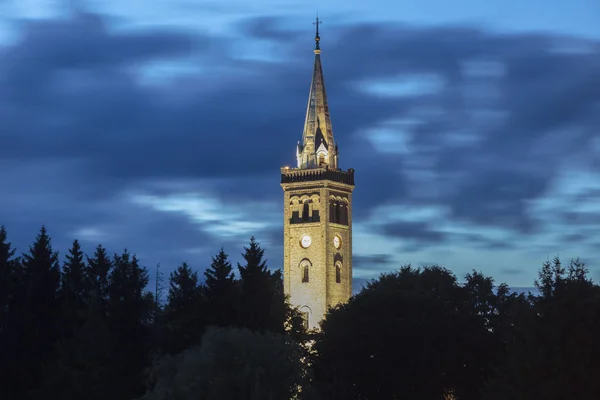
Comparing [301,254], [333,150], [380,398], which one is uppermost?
[333,150]

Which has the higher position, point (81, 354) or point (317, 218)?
point (317, 218)

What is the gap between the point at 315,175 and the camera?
145625 millimetres

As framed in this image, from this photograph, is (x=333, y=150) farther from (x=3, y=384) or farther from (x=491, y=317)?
(x=3, y=384)

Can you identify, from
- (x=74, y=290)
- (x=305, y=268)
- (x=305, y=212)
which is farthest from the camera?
(x=305, y=212)

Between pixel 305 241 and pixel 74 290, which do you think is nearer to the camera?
pixel 74 290

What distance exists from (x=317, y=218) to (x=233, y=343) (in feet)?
A: 241

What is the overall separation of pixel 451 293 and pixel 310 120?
170 ft

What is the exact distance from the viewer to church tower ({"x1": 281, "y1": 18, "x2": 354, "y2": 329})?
464 feet

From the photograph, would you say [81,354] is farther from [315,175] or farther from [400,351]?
[315,175]

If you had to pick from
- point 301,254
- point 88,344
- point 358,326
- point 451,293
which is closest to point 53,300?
point 88,344

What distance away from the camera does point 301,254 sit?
144m

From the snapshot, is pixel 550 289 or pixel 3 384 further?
pixel 3 384

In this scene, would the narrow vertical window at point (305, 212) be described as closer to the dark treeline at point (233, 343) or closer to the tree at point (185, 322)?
the dark treeline at point (233, 343)

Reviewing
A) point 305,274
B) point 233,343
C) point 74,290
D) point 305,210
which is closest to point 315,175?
point 305,210
